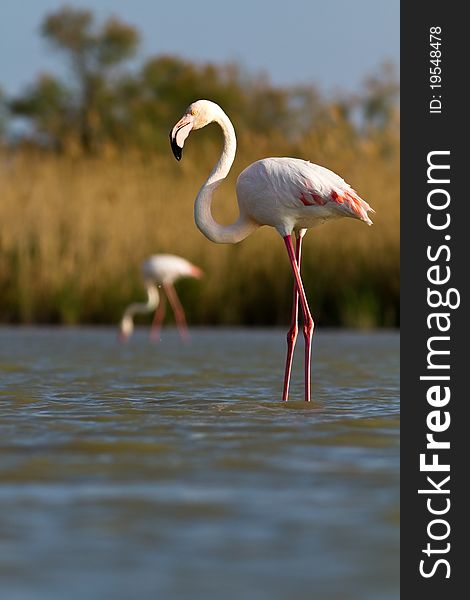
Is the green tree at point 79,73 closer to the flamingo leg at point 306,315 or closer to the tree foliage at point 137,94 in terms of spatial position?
the tree foliage at point 137,94

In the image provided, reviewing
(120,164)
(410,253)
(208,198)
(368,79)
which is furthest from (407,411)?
(368,79)

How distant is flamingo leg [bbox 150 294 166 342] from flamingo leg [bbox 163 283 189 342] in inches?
5.7

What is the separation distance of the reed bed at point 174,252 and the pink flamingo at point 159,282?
49cm

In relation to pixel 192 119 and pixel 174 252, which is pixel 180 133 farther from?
pixel 174 252

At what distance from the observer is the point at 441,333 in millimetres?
5559

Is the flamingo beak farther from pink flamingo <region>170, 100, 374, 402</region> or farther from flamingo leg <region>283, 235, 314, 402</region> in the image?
flamingo leg <region>283, 235, 314, 402</region>

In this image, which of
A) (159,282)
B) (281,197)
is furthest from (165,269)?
(281,197)

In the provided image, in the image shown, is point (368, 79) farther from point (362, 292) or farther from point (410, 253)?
point (410, 253)

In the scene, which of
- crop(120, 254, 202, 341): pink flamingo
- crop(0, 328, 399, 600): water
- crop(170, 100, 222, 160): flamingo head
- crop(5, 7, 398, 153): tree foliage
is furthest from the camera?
crop(5, 7, 398, 153): tree foliage

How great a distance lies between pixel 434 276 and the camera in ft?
19.6

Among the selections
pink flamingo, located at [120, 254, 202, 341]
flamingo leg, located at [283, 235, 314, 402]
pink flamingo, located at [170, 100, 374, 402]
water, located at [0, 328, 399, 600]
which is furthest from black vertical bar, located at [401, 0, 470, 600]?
pink flamingo, located at [120, 254, 202, 341]

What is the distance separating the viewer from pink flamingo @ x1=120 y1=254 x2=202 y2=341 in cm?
1325

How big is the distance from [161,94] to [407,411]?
36.7m

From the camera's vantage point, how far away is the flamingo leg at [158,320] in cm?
1384
